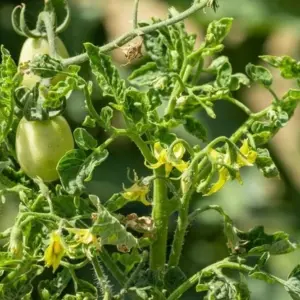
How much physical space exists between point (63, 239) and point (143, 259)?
89 millimetres

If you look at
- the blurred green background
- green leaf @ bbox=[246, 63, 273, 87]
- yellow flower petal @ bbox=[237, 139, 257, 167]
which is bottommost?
the blurred green background

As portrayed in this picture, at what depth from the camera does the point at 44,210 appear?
77 centimetres

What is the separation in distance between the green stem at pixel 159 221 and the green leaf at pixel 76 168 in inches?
2.1

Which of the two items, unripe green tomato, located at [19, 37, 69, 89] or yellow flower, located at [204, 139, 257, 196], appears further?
unripe green tomato, located at [19, 37, 69, 89]

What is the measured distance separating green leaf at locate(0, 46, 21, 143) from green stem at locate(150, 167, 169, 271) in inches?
4.8

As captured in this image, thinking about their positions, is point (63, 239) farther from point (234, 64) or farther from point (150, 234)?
point (234, 64)

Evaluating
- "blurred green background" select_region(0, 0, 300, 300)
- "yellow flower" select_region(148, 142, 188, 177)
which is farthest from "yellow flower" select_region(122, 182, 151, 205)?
"blurred green background" select_region(0, 0, 300, 300)

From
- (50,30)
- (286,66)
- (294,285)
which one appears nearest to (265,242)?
(294,285)

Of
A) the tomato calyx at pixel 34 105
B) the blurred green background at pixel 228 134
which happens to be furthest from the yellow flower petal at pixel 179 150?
the blurred green background at pixel 228 134

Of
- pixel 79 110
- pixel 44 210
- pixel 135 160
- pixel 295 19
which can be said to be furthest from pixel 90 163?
pixel 295 19

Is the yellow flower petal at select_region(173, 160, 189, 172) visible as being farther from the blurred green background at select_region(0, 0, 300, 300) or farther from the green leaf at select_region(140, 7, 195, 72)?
the blurred green background at select_region(0, 0, 300, 300)

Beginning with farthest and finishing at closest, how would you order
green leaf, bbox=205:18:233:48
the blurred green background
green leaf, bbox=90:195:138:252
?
the blurred green background < green leaf, bbox=205:18:233:48 < green leaf, bbox=90:195:138:252

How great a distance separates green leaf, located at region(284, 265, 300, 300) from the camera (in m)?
0.77

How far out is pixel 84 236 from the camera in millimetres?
700
